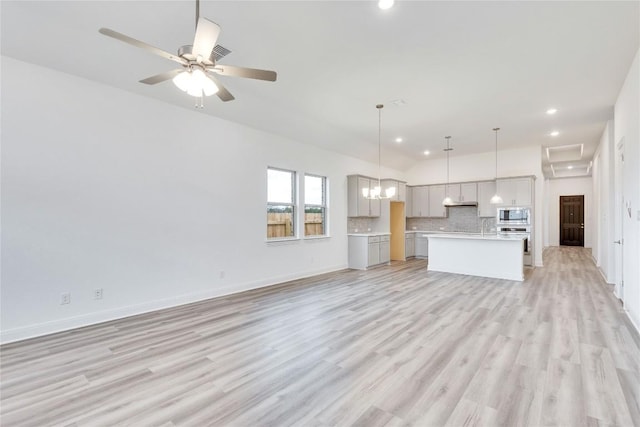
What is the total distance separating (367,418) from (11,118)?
14.9 ft

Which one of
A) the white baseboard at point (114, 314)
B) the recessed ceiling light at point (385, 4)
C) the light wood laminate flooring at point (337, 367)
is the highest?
the recessed ceiling light at point (385, 4)

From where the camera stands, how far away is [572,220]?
1319cm

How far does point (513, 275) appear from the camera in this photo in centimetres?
631

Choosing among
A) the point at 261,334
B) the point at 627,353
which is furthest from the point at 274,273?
the point at 627,353

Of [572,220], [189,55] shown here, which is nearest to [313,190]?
[189,55]

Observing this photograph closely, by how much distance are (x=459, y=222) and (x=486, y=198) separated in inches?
44.9

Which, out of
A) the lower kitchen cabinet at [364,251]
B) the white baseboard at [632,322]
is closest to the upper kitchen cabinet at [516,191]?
the lower kitchen cabinet at [364,251]

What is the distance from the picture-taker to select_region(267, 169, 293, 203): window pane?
614cm

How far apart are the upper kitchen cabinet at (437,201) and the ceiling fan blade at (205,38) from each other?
8658 millimetres

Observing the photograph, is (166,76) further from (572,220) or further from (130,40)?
(572,220)

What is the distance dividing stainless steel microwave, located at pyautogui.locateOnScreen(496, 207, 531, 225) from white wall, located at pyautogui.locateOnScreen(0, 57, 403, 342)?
256 inches

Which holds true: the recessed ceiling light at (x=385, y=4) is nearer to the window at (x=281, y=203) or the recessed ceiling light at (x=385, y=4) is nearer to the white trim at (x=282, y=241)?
the window at (x=281, y=203)

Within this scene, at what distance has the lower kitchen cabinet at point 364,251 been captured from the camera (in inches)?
301

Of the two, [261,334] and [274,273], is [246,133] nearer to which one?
[274,273]
